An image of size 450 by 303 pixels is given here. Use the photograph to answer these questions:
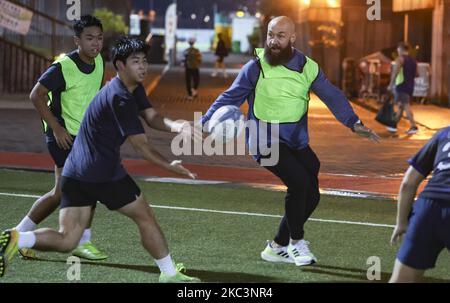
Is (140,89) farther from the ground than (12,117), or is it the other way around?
(140,89)

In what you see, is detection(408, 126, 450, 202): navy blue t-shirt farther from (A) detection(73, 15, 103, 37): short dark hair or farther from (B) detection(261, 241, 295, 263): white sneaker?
(A) detection(73, 15, 103, 37): short dark hair

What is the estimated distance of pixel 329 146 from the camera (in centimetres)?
1925

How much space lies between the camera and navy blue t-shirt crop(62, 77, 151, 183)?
24.6 feet

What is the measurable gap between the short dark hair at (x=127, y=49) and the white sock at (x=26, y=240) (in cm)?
137

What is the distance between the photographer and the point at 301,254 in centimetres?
882

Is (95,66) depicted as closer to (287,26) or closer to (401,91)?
(287,26)

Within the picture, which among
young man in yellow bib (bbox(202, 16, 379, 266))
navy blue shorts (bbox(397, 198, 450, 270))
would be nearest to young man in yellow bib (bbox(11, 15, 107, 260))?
young man in yellow bib (bbox(202, 16, 379, 266))

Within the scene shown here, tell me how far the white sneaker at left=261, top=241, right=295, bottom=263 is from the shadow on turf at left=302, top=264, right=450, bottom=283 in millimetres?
260

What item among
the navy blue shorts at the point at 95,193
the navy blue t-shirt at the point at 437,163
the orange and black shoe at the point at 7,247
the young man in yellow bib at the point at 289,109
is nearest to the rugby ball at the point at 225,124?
the young man in yellow bib at the point at 289,109

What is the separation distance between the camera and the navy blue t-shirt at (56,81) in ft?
29.2

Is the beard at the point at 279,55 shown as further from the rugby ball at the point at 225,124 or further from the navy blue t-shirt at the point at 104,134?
the navy blue t-shirt at the point at 104,134

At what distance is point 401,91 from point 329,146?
3461mm
